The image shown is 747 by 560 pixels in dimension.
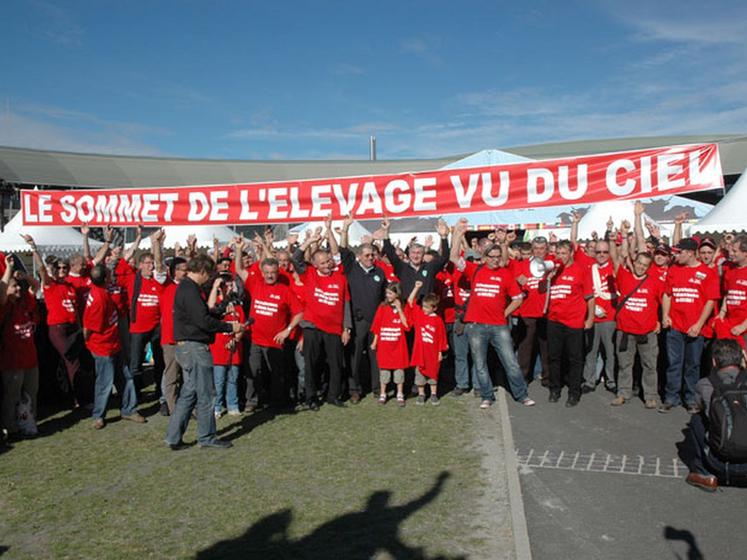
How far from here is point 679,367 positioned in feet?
26.0

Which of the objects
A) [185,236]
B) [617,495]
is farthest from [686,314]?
[185,236]

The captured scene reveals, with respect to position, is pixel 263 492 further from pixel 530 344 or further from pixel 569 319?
pixel 530 344

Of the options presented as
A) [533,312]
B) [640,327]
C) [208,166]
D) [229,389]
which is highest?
[208,166]

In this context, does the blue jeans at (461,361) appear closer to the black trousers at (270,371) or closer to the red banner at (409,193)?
the red banner at (409,193)

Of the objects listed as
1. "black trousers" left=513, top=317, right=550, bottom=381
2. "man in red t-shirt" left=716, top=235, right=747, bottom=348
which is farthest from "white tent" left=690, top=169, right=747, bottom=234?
"man in red t-shirt" left=716, top=235, right=747, bottom=348

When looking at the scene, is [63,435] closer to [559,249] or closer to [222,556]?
[222,556]

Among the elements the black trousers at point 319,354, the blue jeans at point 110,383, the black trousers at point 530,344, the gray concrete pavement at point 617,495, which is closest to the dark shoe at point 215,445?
the blue jeans at point 110,383

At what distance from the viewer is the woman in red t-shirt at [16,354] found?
7.07 m

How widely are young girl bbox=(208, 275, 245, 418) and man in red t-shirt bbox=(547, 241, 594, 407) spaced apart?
387 cm

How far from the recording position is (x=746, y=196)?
43.0ft

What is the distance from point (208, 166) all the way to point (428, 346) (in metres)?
40.9

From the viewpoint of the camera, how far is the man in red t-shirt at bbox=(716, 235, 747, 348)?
7.27 metres

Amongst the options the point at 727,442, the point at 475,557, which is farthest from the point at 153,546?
the point at 727,442

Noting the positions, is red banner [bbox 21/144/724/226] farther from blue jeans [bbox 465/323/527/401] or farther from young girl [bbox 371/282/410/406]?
blue jeans [bbox 465/323/527/401]
